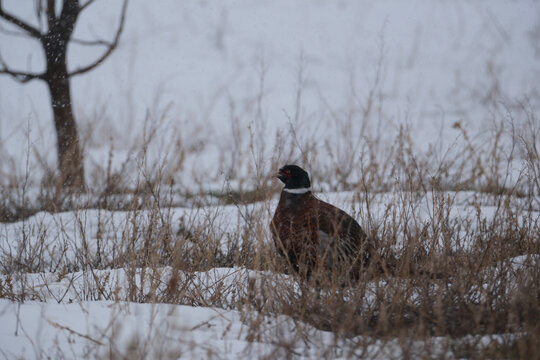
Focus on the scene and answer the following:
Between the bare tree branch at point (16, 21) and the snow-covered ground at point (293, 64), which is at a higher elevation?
the snow-covered ground at point (293, 64)

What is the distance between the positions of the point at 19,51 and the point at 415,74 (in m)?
8.17

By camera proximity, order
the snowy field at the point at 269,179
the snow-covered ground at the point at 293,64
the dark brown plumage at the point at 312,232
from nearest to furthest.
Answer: the snowy field at the point at 269,179
the dark brown plumage at the point at 312,232
the snow-covered ground at the point at 293,64

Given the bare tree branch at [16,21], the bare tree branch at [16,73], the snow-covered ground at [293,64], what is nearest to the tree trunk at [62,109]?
the bare tree branch at [16,73]

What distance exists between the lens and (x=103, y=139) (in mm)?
7184

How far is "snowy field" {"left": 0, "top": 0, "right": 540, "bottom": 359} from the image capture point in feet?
6.37

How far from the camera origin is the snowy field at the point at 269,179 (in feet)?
6.37

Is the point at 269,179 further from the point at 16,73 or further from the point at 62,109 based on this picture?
the point at 16,73

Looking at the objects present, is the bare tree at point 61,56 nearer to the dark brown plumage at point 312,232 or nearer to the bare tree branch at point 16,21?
the bare tree branch at point 16,21

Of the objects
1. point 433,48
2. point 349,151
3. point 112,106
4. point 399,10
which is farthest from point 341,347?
point 399,10

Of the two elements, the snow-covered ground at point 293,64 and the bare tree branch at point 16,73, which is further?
the snow-covered ground at point 293,64

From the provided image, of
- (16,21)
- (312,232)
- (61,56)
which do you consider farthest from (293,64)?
(312,232)

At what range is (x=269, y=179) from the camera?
3959 millimetres

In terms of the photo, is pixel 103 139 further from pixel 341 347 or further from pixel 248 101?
pixel 341 347

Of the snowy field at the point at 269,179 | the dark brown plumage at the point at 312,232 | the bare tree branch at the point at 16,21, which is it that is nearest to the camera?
the snowy field at the point at 269,179
